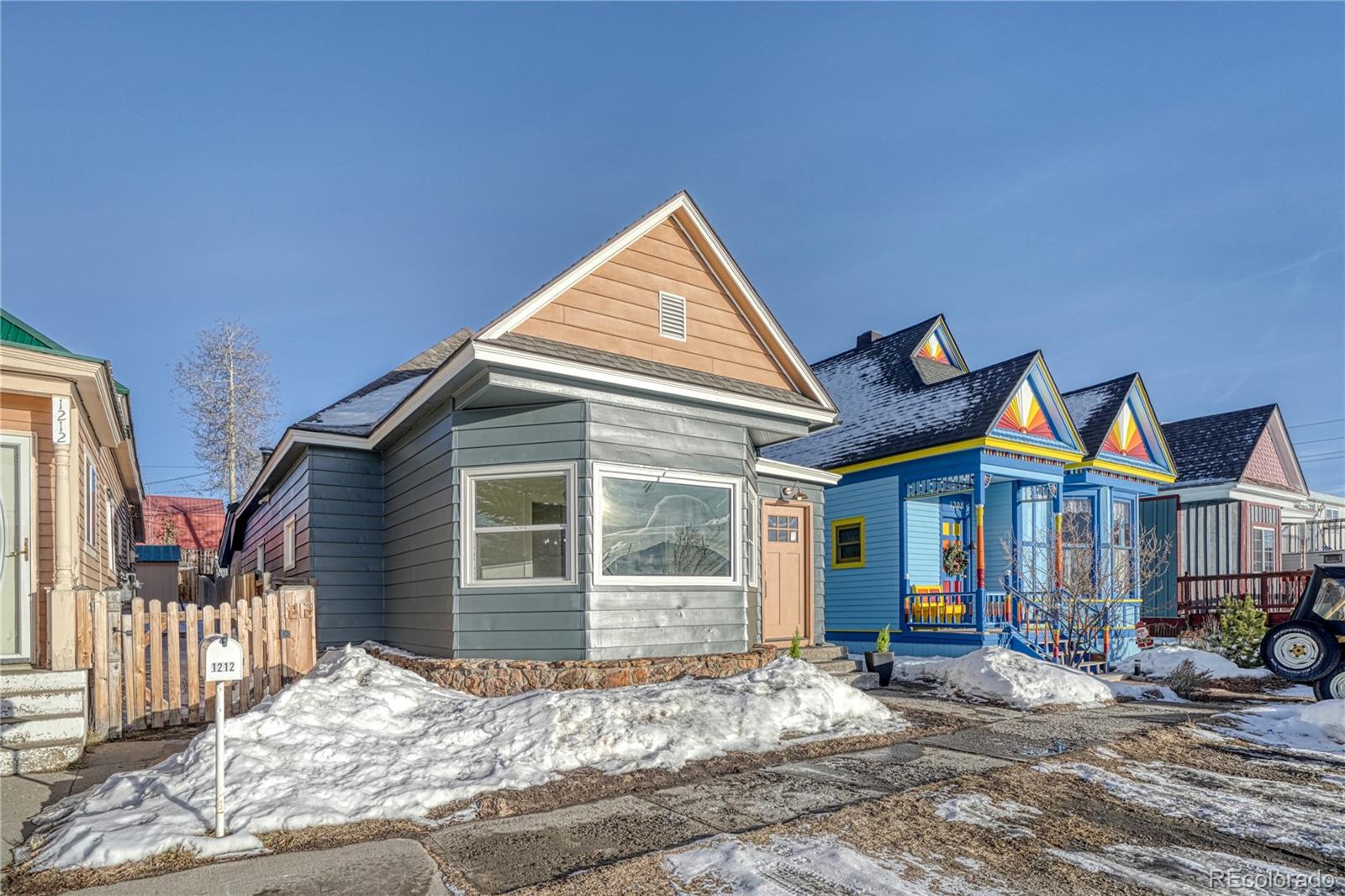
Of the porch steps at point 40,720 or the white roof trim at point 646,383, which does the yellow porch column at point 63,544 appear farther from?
the white roof trim at point 646,383

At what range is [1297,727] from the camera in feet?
27.8

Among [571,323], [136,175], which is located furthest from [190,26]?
[571,323]

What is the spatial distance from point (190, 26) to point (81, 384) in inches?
247

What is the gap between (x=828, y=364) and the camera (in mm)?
22469

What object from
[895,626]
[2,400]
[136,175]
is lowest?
[895,626]

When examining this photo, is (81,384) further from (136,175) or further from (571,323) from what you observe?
(136,175)

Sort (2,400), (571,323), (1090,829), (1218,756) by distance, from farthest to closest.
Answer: (571,323), (2,400), (1218,756), (1090,829)

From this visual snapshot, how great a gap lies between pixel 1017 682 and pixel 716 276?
6.61m

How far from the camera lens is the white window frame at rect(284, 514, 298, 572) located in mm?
12573

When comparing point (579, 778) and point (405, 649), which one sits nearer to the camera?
point (579, 778)

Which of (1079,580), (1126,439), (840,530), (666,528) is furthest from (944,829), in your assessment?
(1126,439)

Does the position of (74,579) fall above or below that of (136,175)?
below

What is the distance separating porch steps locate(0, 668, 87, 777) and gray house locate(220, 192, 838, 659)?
11.1ft

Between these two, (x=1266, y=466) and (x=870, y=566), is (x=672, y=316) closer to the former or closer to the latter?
(x=870, y=566)
